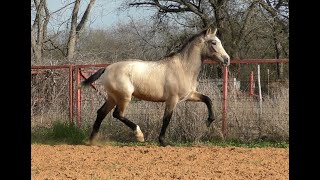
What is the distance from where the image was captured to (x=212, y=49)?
11.6 meters

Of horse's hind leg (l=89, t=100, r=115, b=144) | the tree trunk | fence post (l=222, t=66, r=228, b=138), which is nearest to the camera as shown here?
horse's hind leg (l=89, t=100, r=115, b=144)

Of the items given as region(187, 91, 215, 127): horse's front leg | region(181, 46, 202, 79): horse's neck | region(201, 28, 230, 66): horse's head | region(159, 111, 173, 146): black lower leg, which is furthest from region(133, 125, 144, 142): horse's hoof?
region(201, 28, 230, 66): horse's head

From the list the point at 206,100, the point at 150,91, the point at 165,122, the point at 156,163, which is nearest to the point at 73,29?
the point at 150,91

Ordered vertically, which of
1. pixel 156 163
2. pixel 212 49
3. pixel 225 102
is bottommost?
pixel 156 163

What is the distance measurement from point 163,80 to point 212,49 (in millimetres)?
1233

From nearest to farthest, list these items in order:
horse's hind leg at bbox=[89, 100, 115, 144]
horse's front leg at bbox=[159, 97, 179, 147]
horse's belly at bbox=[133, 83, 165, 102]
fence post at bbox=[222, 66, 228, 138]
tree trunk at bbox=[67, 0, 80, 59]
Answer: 1. horse's front leg at bbox=[159, 97, 179, 147]
2. horse's belly at bbox=[133, 83, 165, 102]
3. horse's hind leg at bbox=[89, 100, 115, 144]
4. fence post at bbox=[222, 66, 228, 138]
5. tree trunk at bbox=[67, 0, 80, 59]

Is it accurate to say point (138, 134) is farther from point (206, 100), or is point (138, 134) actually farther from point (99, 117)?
point (206, 100)

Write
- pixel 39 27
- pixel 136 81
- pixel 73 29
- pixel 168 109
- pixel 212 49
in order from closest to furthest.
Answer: pixel 168 109 < pixel 136 81 < pixel 212 49 < pixel 39 27 < pixel 73 29

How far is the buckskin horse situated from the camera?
443 inches

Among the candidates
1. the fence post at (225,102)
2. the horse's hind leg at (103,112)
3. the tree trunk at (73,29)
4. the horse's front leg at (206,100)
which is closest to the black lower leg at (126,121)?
the horse's hind leg at (103,112)

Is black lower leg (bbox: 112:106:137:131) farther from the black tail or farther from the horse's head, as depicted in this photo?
the horse's head
